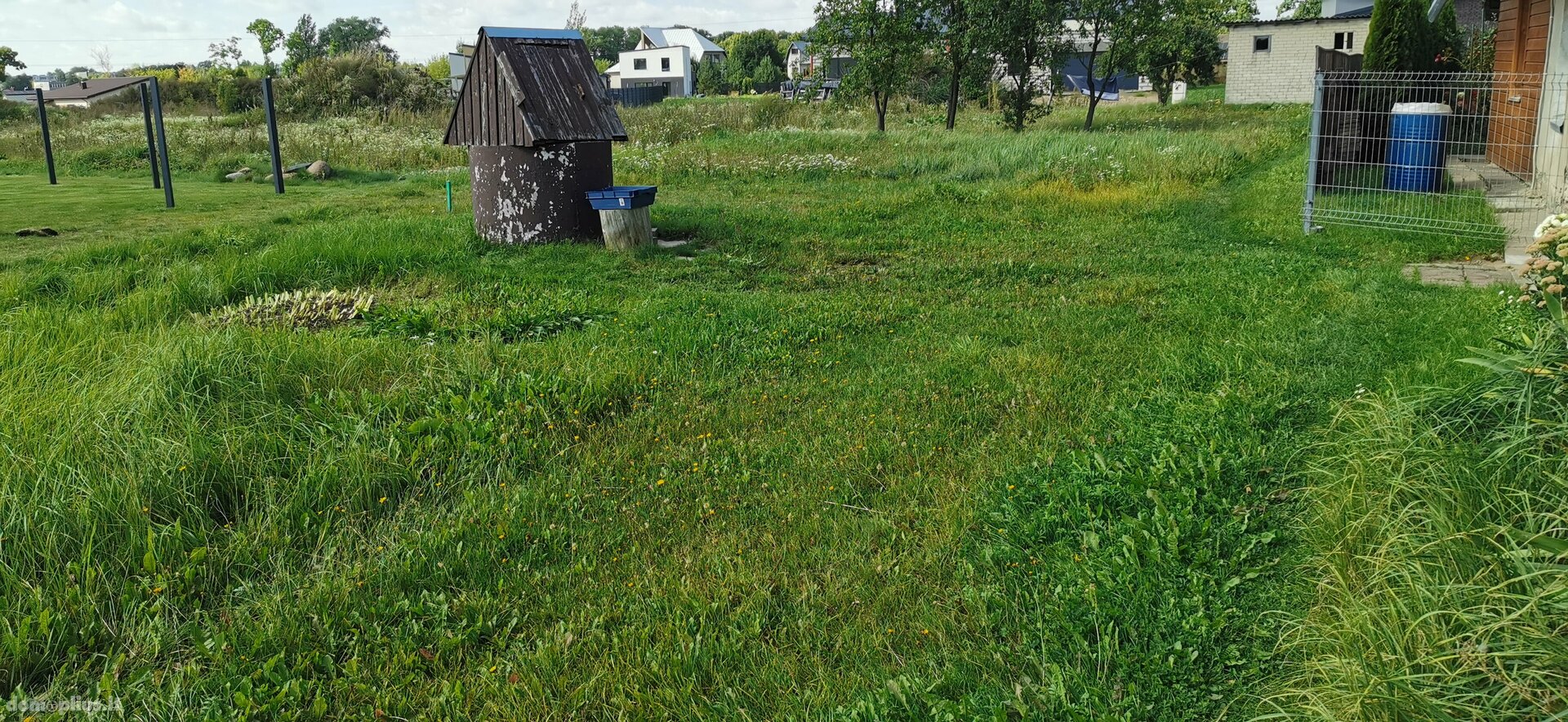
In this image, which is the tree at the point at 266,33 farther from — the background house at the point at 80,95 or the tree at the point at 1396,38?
the tree at the point at 1396,38

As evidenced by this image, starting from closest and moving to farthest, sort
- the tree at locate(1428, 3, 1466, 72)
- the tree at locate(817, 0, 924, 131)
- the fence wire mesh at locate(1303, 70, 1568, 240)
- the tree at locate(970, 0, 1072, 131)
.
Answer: the fence wire mesh at locate(1303, 70, 1568, 240)
the tree at locate(1428, 3, 1466, 72)
the tree at locate(817, 0, 924, 131)
the tree at locate(970, 0, 1072, 131)

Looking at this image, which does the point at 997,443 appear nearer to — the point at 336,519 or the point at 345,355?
the point at 336,519

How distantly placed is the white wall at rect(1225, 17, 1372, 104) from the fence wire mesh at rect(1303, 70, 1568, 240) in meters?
17.6

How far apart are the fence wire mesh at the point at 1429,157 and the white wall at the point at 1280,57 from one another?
17646 millimetres

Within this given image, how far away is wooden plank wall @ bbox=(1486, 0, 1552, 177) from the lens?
37.3 ft

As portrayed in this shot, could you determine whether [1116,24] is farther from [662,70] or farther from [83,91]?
[662,70]

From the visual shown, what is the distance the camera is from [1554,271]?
12.8 feet

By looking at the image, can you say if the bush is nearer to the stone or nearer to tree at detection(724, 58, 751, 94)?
the stone

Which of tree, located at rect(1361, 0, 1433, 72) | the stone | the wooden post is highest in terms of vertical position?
tree, located at rect(1361, 0, 1433, 72)

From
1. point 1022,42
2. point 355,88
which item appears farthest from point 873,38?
point 355,88

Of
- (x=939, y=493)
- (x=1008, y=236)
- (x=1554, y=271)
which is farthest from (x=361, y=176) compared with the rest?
(x=1554, y=271)

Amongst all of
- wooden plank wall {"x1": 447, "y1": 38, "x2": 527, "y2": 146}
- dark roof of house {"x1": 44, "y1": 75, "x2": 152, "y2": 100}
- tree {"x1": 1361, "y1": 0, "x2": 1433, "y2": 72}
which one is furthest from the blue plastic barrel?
dark roof of house {"x1": 44, "y1": 75, "x2": 152, "y2": 100}

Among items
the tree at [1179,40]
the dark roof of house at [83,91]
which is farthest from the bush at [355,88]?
the tree at [1179,40]

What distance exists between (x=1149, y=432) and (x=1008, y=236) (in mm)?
5491
